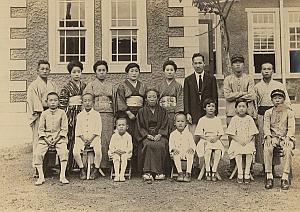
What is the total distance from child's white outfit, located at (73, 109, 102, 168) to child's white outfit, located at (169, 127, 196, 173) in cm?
66

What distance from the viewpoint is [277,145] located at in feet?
12.6

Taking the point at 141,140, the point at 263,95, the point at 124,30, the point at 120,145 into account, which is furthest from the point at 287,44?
the point at 120,145

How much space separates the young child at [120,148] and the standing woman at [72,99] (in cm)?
41

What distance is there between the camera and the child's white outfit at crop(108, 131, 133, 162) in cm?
398

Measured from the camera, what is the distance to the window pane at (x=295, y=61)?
7.19 m

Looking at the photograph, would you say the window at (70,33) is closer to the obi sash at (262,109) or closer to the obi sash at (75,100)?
the obi sash at (75,100)

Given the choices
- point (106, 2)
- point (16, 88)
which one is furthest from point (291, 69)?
point (16, 88)

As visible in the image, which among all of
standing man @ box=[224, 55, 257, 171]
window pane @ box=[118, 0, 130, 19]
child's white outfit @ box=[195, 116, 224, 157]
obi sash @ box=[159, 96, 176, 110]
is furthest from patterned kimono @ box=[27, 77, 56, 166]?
window pane @ box=[118, 0, 130, 19]

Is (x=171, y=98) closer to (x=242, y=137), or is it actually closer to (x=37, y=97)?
(x=242, y=137)

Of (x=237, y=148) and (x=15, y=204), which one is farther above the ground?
(x=237, y=148)

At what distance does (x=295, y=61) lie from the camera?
728 centimetres

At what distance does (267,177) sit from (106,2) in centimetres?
316

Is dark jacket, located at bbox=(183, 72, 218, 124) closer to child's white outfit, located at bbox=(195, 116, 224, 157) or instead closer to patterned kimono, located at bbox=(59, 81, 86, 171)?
child's white outfit, located at bbox=(195, 116, 224, 157)

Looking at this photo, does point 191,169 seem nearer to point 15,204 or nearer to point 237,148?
point 237,148
